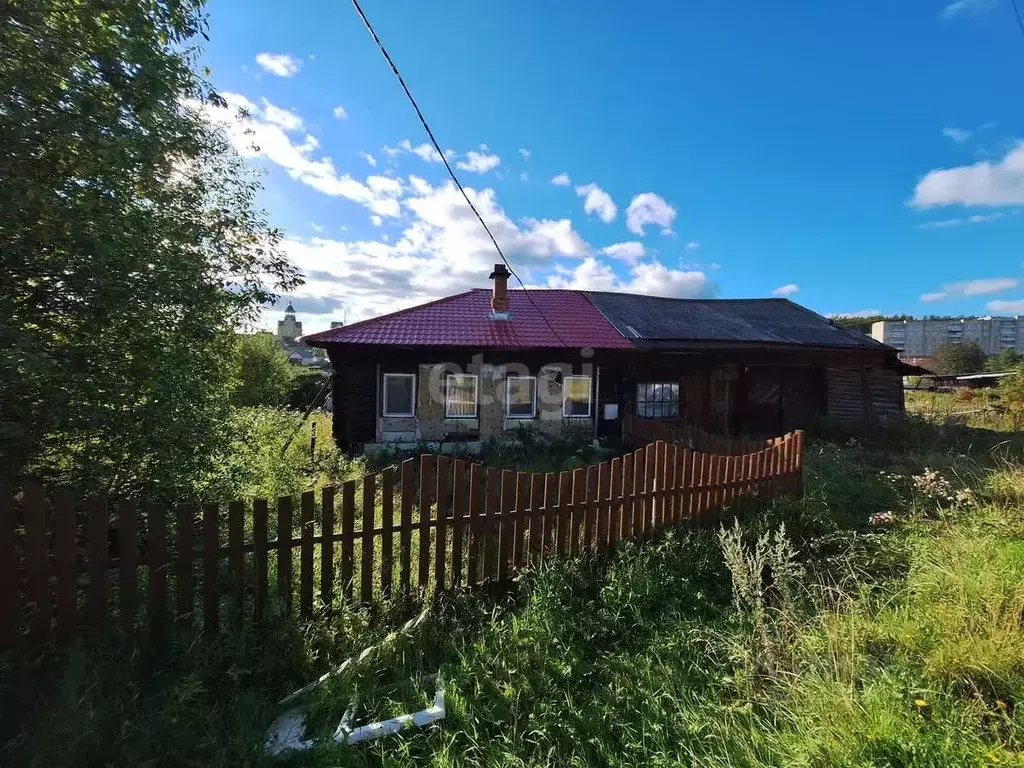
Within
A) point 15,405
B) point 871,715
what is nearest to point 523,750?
point 871,715

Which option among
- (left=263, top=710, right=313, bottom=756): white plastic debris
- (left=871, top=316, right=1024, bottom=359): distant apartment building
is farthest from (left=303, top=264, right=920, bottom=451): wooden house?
(left=871, top=316, right=1024, bottom=359): distant apartment building

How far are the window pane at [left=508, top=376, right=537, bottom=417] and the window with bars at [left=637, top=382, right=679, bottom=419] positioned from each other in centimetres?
292

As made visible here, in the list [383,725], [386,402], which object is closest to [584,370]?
[386,402]

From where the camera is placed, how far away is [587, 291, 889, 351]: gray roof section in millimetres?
13266

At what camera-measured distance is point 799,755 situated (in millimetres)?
2154

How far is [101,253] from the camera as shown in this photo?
309 cm

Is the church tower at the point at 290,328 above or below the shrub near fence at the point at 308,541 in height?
above

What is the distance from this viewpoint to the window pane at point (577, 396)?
12164mm

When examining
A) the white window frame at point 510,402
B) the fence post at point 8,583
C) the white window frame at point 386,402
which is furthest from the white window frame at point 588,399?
the fence post at point 8,583

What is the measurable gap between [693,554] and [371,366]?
28.4 ft

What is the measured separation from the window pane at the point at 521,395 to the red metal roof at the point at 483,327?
96cm

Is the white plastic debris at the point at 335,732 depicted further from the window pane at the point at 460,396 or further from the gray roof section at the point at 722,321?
the gray roof section at the point at 722,321

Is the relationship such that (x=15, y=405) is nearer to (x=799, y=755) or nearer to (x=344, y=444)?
(x=799, y=755)

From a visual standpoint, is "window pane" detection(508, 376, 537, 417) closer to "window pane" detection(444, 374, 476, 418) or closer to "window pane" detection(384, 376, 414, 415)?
"window pane" detection(444, 374, 476, 418)
